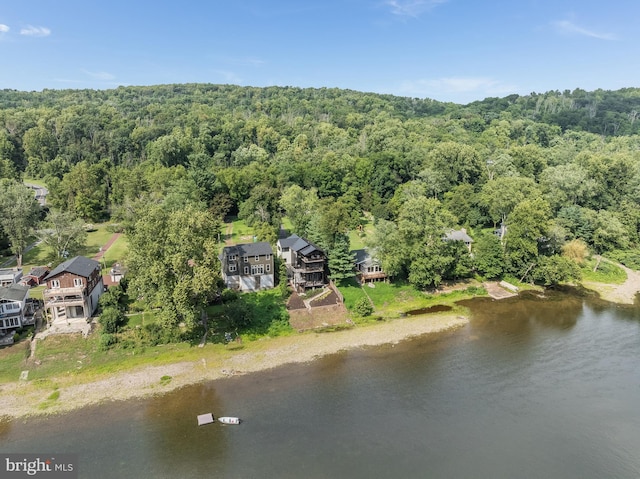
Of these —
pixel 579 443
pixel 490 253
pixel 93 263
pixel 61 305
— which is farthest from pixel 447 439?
pixel 93 263

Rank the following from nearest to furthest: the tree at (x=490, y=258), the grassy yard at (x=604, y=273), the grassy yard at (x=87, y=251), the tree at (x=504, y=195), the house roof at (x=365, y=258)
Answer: the house roof at (x=365, y=258) < the tree at (x=490, y=258) < the grassy yard at (x=87, y=251) < the grassy yard at (x=604, y=273) < the tree at (x=504, y=195)

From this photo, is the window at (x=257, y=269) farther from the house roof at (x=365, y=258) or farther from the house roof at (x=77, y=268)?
the house roof at (x=77, y=268)

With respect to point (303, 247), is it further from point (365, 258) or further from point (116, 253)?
point (116, 253)

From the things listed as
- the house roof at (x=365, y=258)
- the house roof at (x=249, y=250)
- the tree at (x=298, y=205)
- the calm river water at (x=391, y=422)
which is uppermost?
the tree at (x=298, y=205)

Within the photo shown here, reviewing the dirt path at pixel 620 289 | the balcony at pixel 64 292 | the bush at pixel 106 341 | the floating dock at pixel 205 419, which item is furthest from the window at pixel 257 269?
the dirt path at pixel 620 289

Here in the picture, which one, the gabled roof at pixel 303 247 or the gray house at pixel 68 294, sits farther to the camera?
the gabled roof at pixel 303 247

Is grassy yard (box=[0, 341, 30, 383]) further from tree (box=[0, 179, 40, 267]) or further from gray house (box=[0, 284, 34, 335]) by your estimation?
tree (box=[0, 179, 40, 267])

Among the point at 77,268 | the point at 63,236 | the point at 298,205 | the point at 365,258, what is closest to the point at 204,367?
the point at 77,268
